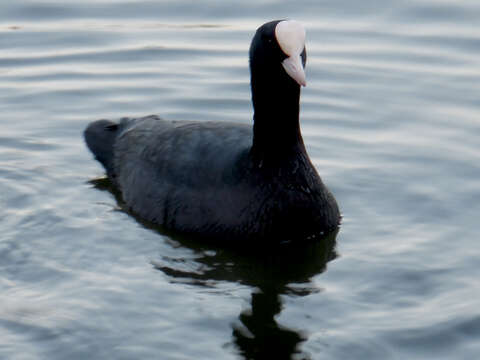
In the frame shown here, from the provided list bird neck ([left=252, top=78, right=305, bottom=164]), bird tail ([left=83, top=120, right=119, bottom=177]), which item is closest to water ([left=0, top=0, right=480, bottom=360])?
bird tail ([left=83, top=120, right=119, bottom=177])

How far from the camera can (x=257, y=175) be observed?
7395 millimetres

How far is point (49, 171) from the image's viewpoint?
8508 mm

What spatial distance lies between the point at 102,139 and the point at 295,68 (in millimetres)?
2196

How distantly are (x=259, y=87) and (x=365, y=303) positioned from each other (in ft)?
5.53

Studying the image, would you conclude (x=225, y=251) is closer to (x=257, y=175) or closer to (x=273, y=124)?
(x=257, y=175)

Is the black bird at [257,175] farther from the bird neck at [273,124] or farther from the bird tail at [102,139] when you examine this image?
the bird tail at [102,139]

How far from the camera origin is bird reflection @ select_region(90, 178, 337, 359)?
245 inches

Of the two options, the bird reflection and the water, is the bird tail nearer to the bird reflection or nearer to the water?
the water

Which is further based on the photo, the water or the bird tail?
the bird tail

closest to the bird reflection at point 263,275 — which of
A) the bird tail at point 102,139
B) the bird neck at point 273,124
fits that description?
the bird neck at point 273,124

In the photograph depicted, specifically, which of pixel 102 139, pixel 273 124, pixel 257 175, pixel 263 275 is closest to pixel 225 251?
pixel 263 275

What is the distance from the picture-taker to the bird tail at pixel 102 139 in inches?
338

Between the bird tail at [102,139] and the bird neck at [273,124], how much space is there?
150 centimetres

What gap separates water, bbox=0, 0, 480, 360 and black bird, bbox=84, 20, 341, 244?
0.53 ft
